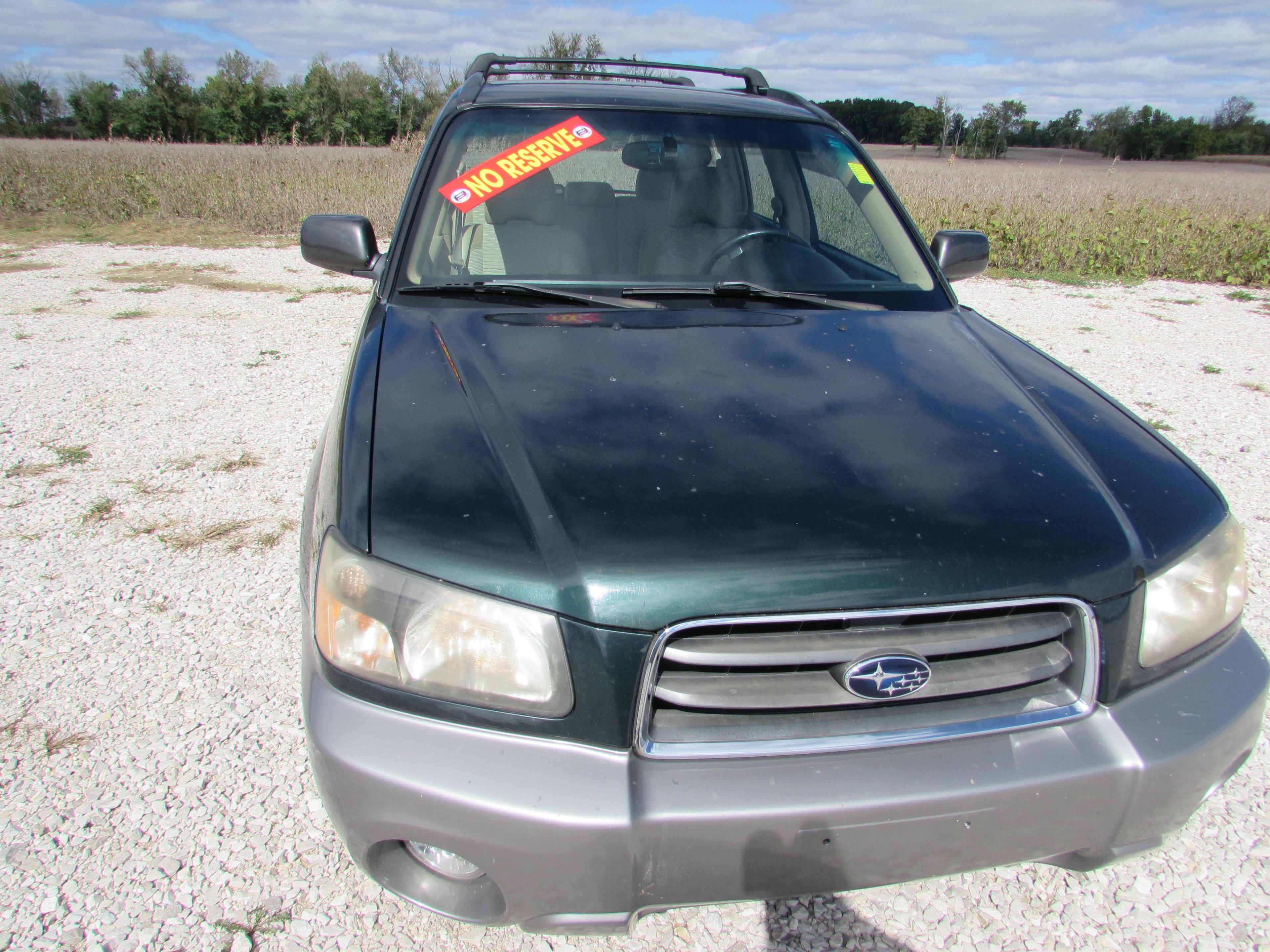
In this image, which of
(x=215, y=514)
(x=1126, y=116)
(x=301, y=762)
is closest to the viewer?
(x=301, y=762)

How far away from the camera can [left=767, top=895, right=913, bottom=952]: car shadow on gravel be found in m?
1.65

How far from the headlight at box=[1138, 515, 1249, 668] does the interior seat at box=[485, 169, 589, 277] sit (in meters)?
1.68

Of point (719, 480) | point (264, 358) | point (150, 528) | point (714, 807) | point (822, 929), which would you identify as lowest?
point (822, 929)

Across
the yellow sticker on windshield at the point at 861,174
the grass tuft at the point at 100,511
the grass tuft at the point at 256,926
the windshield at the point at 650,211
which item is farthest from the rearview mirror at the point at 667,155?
the grass tuft at the point at 100,511

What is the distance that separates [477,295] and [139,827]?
1566mm

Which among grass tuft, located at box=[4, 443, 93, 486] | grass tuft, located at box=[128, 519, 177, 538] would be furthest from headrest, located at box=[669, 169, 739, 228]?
grass tuft, located at box=[4, 443, 93, 486]

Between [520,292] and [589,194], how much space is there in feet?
1.80

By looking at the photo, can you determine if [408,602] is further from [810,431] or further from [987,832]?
[987,832]

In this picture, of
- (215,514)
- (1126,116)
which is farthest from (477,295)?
(1126,116)

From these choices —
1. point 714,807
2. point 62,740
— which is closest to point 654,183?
point 714,807

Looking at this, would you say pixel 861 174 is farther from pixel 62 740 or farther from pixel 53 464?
pixel 53 464

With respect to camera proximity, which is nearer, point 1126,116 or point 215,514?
point 215,514

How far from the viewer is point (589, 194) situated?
99.7 inches

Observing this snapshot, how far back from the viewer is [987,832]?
1.29 meters
